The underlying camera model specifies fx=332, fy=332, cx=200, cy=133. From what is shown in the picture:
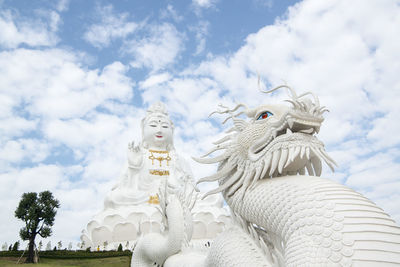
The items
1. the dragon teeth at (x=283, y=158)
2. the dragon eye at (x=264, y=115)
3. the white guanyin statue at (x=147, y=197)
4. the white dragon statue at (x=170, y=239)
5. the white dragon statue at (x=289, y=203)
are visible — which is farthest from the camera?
the white guanyin statue at (x=147, y=197)

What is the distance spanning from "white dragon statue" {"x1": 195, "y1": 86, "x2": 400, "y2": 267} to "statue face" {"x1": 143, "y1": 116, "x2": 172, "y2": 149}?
12.5 meters

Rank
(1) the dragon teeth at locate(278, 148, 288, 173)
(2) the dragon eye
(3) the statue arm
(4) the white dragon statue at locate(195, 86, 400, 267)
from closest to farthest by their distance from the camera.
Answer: (4) the white dragon statue at locate(195, 86, 400, 267) < (1) the dragon teeth at locate(278, 148, 288, 173) < (2) the dragon eye < (3) the statue arm

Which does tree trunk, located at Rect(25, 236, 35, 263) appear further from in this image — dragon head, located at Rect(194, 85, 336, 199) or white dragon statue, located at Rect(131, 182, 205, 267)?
dragon head, located at Rect(194, 85, 336, 199)

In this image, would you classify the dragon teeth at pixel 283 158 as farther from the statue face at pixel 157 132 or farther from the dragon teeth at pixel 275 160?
the statue face at pixel 157 132

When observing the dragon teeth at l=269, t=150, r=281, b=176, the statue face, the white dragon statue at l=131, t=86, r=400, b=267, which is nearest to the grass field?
the statue face

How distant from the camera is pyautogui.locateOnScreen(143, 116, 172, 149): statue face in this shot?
1576cm

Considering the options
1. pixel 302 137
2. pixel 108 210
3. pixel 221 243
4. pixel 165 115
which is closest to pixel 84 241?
pixel 108 210

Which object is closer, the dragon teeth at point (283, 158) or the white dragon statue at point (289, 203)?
the white dragon statue at point (289, 203)

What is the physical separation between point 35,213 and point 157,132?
240 inches

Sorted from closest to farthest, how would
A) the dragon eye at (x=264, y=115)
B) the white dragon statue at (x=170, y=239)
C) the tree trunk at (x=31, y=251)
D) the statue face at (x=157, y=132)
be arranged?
the dragon eye at (x=264, y=115)
the white dragon statue at (x=170, y=239)
the tree trunk at (x=31, y=251)
the statue face at (x=157, y=132)

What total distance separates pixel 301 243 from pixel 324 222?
19 centimetres

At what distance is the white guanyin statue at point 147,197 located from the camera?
42.6 ft

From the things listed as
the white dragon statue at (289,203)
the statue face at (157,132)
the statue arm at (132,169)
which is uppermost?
the statue face at (157,132)

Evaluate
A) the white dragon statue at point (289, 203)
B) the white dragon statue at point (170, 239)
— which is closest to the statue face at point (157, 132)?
the white dragon statue at point (170, 239)
